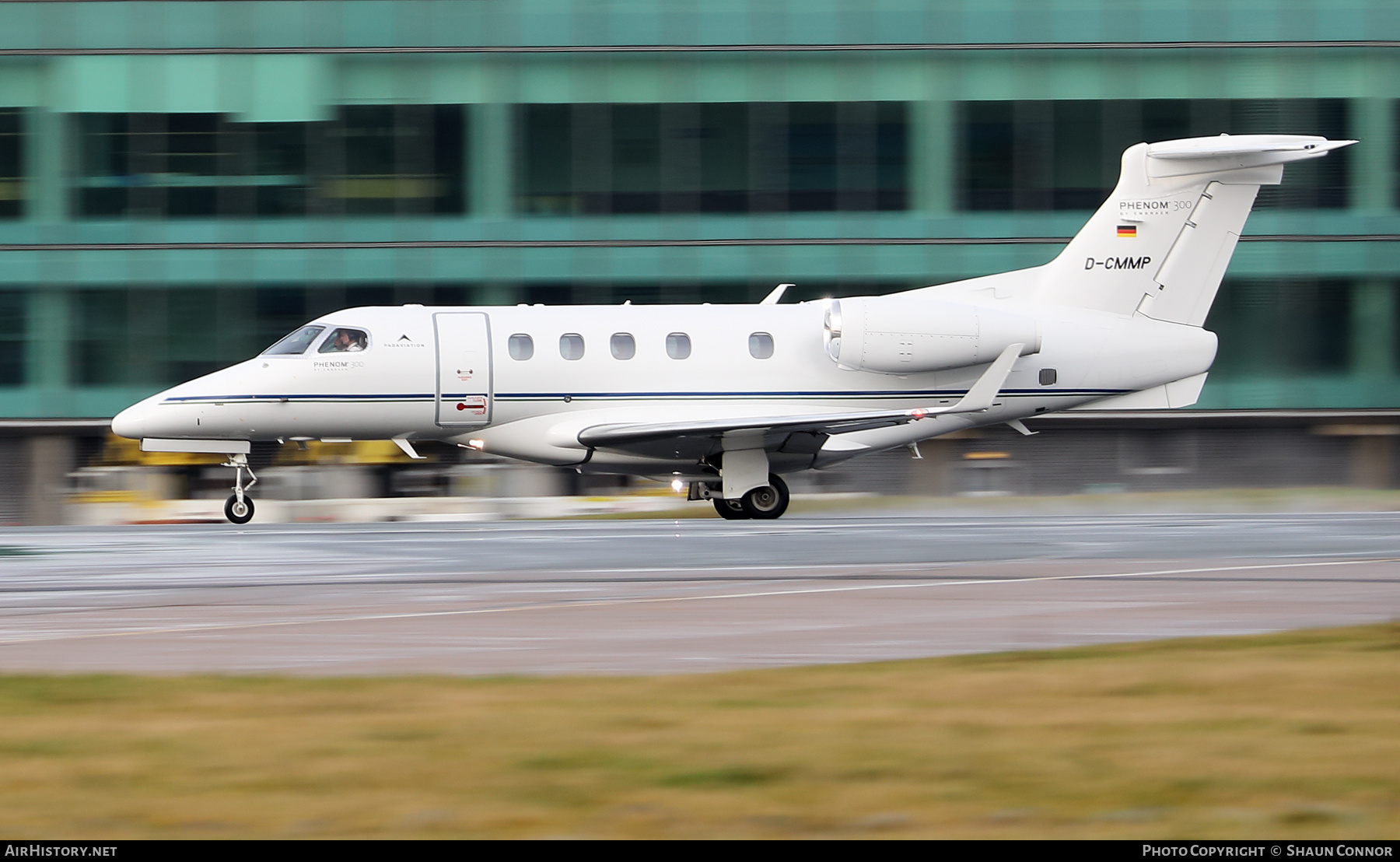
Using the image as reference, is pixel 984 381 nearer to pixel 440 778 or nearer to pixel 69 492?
pixel 440 778

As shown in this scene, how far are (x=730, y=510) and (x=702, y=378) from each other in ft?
6.49

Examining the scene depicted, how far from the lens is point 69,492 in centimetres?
3269

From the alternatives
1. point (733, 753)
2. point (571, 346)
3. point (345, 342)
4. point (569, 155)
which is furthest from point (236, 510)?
point (733, 753)

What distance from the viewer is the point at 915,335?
22047 mm

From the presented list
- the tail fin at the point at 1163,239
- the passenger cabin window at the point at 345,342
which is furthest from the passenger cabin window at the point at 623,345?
Result: the tail fin at the point at 1163,239

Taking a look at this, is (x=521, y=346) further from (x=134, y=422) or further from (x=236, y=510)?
(x=134, y=422)

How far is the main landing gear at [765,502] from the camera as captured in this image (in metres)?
22.2

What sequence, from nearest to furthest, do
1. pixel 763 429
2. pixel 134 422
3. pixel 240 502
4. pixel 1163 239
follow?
1. pixel 763 429
2. pixel 134 422
3. pixel 240 502
4. pixel 1163 239

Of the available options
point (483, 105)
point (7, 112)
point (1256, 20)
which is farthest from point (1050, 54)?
point (7, 112)

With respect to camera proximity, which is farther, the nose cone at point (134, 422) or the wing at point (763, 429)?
the nose cone at point (134, 422)

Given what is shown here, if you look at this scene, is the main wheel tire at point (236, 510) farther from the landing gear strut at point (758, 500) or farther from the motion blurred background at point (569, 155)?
the motion blurred background at point (569, 155)

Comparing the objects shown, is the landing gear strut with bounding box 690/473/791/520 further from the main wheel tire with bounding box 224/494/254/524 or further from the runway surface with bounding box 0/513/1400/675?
the main wheel tire with bounding box 224/494/254/524

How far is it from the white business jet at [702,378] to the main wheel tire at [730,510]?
4 cm

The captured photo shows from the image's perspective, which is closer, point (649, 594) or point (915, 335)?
point (649, 594)
